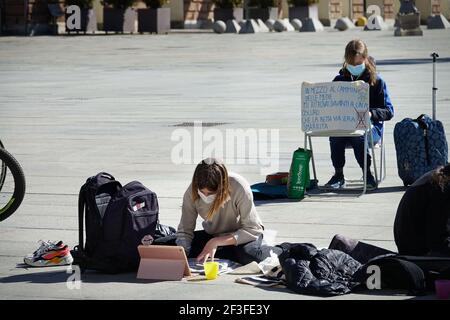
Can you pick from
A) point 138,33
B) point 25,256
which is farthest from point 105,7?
point 25,256

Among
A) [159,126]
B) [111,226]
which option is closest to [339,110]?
[111,226]

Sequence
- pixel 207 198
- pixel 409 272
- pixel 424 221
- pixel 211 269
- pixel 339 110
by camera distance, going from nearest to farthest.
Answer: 1. pixel 409 272
2. pixel 424 221
3. pixel 211 269
4. pixel 207 198
5. pixel 339 110

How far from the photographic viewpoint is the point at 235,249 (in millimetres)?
8352

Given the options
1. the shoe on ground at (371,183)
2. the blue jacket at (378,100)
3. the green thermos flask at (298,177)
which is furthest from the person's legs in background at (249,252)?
the blue jacket at (378,100)

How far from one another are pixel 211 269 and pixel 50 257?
4.01ft

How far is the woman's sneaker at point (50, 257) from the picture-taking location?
27.5 feet

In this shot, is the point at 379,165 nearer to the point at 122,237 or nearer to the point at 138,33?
the point at 122,237

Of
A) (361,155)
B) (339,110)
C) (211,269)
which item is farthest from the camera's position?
(361,155)

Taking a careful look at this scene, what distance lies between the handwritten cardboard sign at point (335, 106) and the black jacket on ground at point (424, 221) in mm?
3639

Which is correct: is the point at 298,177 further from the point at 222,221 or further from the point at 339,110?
the point at 222,221

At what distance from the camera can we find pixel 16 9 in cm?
5462

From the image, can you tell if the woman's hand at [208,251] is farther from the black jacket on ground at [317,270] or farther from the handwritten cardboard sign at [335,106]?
the handwritten cardboard sign at [335,106]

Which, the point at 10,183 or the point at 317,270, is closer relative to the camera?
the point at 317,270

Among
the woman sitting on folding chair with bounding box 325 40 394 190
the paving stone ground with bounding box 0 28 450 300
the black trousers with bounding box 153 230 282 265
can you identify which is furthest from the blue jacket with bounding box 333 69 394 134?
the black trousers with bounding box 153 230 282 265
